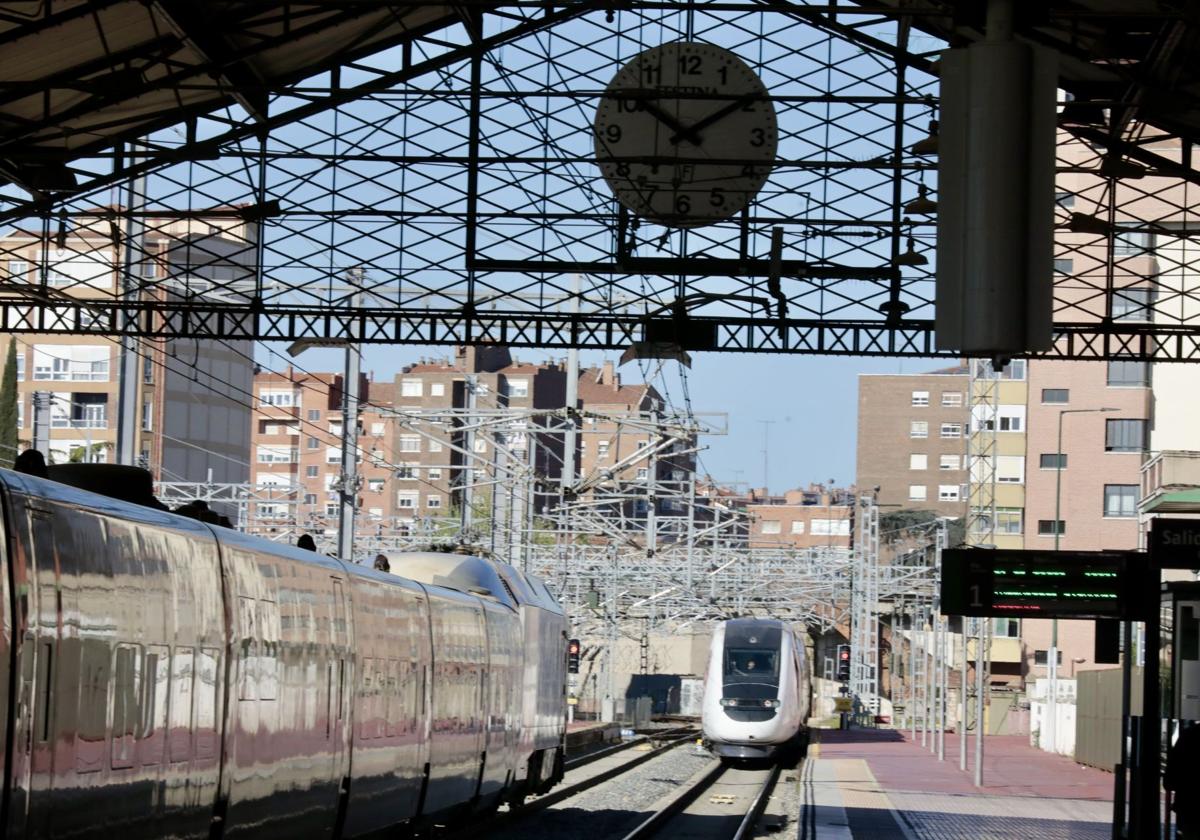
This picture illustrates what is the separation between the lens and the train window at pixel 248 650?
11344mm

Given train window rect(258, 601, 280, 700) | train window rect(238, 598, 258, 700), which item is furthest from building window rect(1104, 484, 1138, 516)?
train window rect(238, 598, 258, 700)

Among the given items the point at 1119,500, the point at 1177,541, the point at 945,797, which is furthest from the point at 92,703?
the point at 1119,500

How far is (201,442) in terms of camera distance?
3750 inches

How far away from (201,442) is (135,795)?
87.6 meters

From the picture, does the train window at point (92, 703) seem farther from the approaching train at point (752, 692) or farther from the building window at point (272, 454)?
the building window at point (272, 454)

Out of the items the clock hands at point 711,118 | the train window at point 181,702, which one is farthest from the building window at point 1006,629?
the train window at point 181,702

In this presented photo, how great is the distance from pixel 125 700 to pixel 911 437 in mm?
124639

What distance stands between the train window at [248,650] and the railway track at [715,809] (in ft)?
33.9

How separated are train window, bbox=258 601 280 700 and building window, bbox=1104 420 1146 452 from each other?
220ft

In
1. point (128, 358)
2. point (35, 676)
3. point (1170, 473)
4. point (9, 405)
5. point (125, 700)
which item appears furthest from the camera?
point (9, 405)

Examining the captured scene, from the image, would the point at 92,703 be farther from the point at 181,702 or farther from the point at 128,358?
the point at 128,358

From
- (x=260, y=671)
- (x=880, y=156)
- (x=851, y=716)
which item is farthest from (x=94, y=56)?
(x=851, y=716)

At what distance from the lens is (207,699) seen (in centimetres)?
1063

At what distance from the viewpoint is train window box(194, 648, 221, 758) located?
34.4 ft
